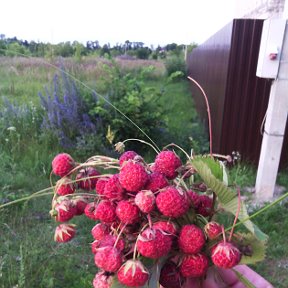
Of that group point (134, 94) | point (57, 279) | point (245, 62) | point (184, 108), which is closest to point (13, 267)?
point (57, 279)

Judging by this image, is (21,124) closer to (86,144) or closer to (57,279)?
(86,144)

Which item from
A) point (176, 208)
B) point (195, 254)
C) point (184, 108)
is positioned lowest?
point (184, 108)

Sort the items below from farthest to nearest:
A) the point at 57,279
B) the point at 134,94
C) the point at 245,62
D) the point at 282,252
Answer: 1. the point at 134,94
2. the point at 245,62
3. the point at 282,252
4. the point at 57,279

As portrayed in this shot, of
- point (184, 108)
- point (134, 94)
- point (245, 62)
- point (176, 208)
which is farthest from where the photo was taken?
point (184, 108)

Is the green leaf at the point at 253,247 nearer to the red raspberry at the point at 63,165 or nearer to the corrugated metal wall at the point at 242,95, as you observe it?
the red raspberry at the point at 63,165

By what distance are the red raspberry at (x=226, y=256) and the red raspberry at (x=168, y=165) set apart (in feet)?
0.56

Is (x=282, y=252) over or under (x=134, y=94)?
under

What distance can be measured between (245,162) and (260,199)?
32.9 inches

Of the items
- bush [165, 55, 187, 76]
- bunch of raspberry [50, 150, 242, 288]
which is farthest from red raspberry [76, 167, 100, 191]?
bush [165, 55, 187, 76]

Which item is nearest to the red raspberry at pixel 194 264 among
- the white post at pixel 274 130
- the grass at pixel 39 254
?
the grass at pixel 39 254

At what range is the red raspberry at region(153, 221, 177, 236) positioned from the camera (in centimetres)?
68

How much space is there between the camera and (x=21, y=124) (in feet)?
14.7

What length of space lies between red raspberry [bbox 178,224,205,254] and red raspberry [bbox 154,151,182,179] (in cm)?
12

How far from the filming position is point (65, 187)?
785 mm
